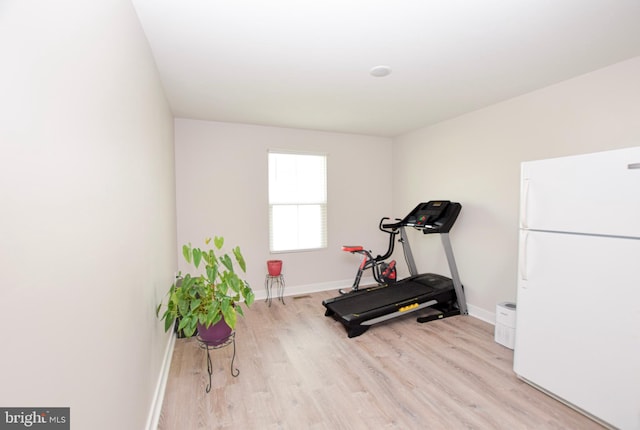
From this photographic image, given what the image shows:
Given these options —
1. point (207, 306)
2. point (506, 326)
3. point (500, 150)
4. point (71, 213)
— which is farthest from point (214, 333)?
point (500, 150)

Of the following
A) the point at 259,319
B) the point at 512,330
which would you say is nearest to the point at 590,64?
the point at 512,330

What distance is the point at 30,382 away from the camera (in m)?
0.62

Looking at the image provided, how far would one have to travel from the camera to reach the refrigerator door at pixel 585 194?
1668mm

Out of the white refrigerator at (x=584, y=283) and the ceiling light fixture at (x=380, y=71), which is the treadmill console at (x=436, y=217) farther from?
the ceiling light fixture at (x=380, y=71)

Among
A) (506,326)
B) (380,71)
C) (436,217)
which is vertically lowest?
(506,326)

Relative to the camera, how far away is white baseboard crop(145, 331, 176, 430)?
1.79 m

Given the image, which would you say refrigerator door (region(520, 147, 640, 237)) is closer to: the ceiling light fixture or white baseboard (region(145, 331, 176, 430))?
the ceiling light fixture

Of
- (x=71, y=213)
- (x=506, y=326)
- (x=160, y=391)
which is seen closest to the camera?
(x=71, y=213)

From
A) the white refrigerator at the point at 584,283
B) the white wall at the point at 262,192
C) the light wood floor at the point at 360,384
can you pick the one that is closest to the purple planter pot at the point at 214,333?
the light wood floor at the point at 360,384

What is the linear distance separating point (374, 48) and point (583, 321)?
231 centimetres

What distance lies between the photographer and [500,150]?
3.28 meters

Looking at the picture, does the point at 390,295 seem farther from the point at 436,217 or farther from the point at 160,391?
the point at 160,391

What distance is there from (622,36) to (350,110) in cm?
227

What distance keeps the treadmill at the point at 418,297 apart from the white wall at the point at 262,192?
3.39 feet
